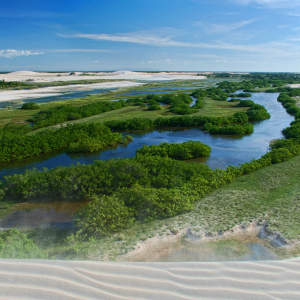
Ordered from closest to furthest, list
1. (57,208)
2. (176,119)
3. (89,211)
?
1. (89,211)
2. (57,208)
3. (176,119)

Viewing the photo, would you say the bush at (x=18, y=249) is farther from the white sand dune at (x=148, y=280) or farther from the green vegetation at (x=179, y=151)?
the green vegetation at (x=179, y=151)

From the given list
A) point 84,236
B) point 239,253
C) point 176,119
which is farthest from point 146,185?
point 176,119

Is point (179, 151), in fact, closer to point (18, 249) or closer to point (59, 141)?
point (59, 141)

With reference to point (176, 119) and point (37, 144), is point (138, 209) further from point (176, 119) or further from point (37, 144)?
point (176, 119)

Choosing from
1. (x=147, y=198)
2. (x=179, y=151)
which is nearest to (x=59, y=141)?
(x=179, y=151)

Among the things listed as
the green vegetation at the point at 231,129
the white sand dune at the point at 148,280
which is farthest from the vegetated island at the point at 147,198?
the green vegetation at the point at 231,129

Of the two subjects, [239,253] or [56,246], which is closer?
[239,253]

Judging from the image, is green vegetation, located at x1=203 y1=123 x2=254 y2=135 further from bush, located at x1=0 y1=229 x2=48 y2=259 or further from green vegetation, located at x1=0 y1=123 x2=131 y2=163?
bush, located at x1=0 y1=229 x2=48 y2=259
